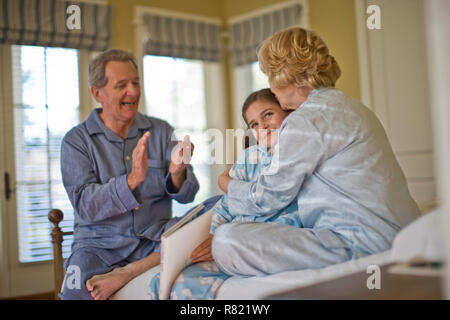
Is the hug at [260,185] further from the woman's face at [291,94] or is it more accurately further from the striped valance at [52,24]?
the striped valance at [52,24]

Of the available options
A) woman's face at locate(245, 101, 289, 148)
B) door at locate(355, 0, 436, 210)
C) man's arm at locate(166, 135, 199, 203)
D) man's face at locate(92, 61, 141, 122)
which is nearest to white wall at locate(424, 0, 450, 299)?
door at locate(355, 0, 436, 210)

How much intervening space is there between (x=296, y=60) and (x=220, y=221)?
46cm

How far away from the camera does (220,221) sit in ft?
4.15

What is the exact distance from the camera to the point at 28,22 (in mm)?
2170

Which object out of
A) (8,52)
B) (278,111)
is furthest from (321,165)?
(8,52)

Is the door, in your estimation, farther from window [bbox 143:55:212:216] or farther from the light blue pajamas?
window [bbox 143:55:212:216]

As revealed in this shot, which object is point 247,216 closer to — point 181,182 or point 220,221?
point 220,221

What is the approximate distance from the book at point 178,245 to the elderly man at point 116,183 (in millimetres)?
221

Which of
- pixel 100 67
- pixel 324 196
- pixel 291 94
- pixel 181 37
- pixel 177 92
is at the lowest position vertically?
pixel 324 196

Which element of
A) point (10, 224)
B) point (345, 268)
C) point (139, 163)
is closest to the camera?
point (345, 268)

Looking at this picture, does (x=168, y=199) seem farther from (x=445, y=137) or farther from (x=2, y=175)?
(x=2, y=175)

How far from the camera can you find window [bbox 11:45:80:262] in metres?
2.09

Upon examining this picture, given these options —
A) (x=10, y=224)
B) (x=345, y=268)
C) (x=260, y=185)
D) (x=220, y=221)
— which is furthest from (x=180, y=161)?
(x=10, y=224)

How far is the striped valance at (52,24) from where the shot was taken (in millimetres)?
2012
